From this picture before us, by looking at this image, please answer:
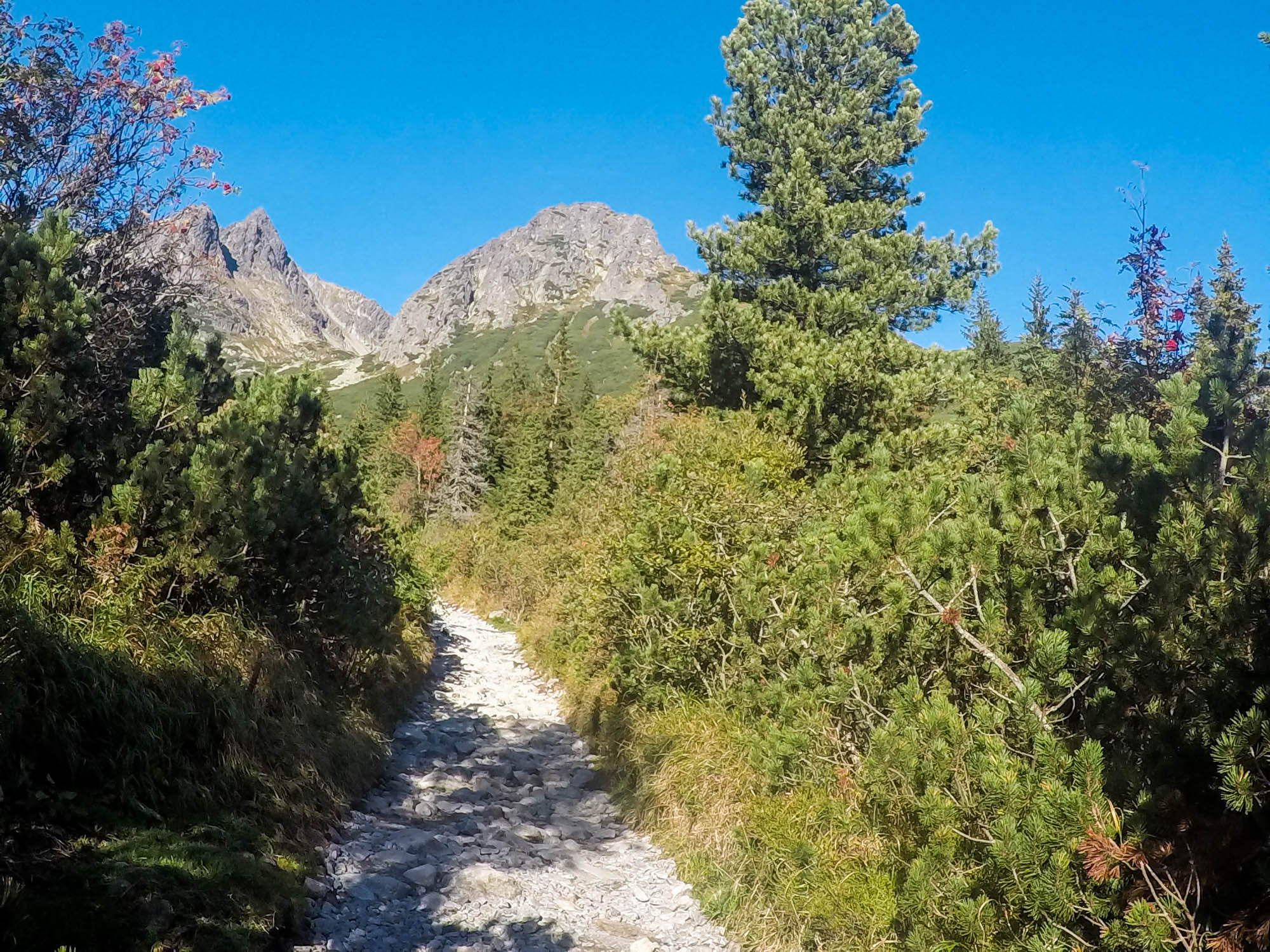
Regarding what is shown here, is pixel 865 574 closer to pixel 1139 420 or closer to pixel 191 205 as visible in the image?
pixel 1139 420

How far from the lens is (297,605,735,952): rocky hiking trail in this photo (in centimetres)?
536

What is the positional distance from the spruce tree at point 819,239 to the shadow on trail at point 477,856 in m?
6.72

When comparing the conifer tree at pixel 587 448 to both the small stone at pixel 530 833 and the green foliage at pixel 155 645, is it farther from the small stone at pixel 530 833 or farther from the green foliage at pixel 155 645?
the small stone at pixel 530 833

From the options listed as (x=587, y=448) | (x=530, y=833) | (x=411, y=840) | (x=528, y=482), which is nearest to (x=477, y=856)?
(x=411, y=840)

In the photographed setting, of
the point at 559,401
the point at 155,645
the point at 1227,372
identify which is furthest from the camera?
the point at 559,401

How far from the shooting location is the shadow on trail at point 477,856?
5.33 m

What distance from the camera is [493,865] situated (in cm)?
655

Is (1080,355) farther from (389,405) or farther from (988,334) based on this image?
(389,405)

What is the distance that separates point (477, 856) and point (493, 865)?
0.25 m

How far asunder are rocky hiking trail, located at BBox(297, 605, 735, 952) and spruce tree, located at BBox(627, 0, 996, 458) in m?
6.73

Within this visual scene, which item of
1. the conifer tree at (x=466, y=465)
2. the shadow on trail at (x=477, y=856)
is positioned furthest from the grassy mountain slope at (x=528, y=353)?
the shadow on trail at (x=477, y=856)

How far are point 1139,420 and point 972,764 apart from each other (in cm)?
204

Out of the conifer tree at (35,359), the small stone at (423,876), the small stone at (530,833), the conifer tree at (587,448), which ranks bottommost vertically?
the small stone at (530,833)

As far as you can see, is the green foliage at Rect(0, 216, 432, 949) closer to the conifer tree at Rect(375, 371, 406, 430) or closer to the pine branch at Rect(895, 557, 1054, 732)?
the pine branch at Rect(895, 557, 1054, 732)
